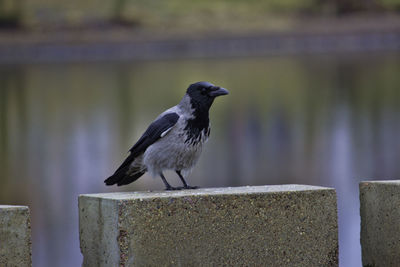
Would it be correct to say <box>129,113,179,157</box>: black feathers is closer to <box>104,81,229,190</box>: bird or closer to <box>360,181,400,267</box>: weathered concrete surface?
<box>104,81,229,190</box>: bird

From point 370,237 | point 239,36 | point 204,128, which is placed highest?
point 239,36

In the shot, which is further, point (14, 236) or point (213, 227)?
point (213, 227)

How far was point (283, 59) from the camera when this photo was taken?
89188mm

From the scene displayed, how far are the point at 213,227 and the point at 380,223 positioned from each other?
1.19 metres

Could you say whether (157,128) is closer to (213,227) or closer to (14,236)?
(213,227)

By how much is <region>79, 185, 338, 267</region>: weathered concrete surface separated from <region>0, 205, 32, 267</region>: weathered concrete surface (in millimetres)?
438

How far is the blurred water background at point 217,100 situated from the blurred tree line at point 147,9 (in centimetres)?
15

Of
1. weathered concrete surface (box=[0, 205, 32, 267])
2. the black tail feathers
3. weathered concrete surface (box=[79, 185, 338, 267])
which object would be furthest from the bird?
weathered concrete surface (box=[0, 205, 32, 267])

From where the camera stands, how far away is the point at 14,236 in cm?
504

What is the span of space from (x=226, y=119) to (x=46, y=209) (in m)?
19.9

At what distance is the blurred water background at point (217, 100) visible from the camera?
60.0ft

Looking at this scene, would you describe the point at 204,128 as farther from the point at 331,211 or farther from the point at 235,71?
the point at 235,71

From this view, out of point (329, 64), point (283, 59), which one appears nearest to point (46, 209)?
point (329, 64)

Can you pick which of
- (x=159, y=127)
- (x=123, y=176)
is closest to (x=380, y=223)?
(x=159, y=127)
